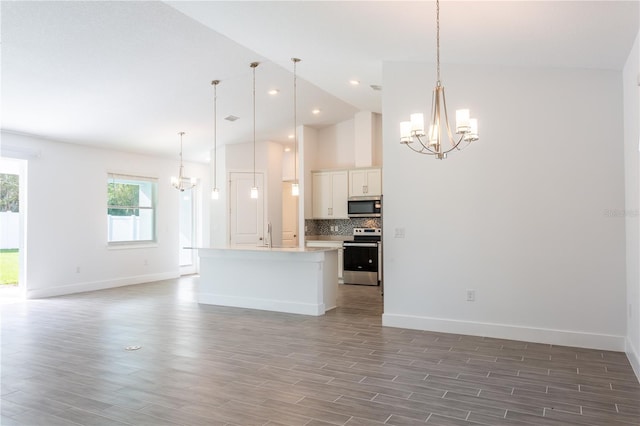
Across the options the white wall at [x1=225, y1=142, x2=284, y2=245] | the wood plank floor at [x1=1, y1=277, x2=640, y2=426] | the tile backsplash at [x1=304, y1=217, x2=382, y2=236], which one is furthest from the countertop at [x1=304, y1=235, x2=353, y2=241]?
the wood plank floor at [x1=1, y1=277, x2=640, y2=426]

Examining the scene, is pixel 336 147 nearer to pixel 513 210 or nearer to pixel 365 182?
pixel 365 182

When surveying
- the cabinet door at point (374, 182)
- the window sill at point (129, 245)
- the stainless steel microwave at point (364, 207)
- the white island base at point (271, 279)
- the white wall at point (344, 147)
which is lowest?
the white island base at point (271, 279)

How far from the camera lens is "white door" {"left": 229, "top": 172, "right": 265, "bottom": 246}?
31.3 feet

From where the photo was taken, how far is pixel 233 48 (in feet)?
18.0

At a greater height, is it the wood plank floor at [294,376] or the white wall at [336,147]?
the white wall at [336,147]

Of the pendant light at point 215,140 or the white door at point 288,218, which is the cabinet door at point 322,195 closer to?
the white door at point 288,218

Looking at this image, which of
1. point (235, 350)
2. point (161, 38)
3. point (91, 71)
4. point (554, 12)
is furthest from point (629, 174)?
point (91, 71)

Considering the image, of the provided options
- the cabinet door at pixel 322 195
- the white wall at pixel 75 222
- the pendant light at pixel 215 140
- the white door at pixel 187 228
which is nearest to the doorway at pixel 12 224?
the white wall at pixel 75 222

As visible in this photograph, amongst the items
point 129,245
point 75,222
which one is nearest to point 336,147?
point 129,245

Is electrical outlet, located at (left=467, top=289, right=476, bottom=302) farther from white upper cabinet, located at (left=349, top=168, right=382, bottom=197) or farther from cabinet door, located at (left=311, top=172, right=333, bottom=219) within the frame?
cabinet door, located at (left=311, top=172, right=333, bottom=219)

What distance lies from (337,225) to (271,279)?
352 centimetres

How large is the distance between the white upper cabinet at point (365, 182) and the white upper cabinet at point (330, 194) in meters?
0.16

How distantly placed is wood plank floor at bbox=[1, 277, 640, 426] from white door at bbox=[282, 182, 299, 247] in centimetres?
528

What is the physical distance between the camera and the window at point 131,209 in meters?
8.87
